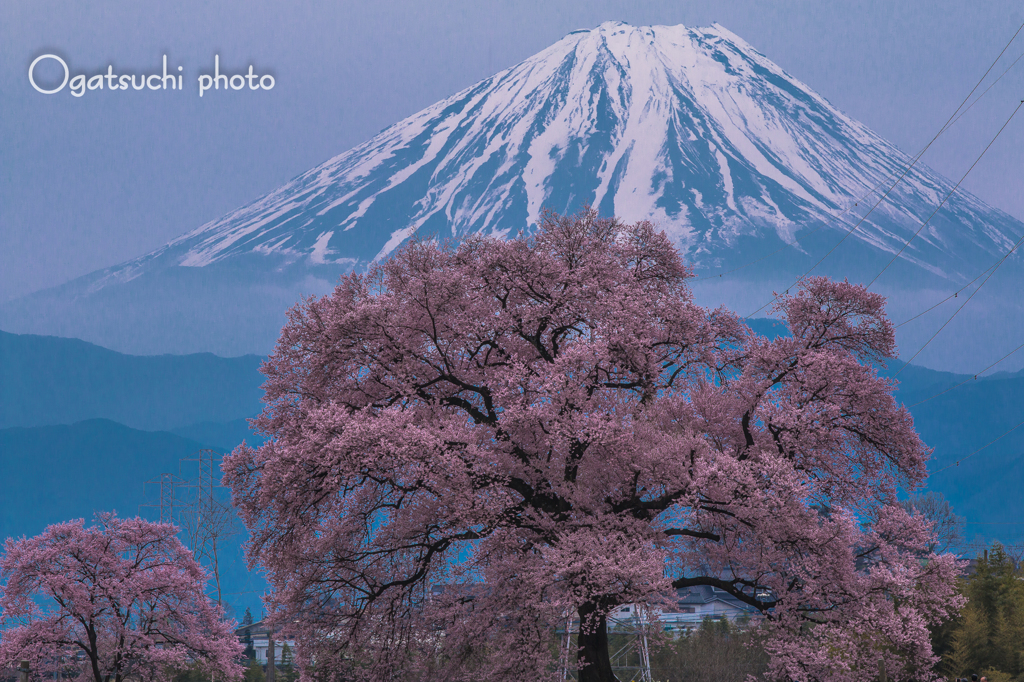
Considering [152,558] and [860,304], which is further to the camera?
[152,558]

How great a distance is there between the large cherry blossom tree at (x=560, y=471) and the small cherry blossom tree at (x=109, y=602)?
7.72 m

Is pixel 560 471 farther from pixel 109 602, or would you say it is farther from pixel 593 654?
pixel 109 602

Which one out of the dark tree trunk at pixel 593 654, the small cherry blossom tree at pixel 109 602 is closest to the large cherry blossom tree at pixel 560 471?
the dark tree trunk at pixel 593 654

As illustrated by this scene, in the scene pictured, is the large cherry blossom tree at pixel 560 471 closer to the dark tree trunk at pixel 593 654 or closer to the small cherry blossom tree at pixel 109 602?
the dark tree trunk at pixel 593 654

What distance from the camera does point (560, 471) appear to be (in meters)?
19.9

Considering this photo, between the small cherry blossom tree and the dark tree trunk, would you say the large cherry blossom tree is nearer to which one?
the dark tree trunk

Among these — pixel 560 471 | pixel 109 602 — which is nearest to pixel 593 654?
pixel 560 471

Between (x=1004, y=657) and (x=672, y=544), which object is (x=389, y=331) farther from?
(x=1004, y=657)

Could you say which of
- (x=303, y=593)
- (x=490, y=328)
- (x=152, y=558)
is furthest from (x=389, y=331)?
(x=152, y=558)

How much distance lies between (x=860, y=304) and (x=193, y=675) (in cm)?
3542

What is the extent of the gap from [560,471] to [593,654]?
3688mm

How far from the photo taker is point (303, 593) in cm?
2062

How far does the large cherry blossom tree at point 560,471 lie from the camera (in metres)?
18.4

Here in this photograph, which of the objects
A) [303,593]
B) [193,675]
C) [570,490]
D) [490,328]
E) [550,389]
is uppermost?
[490,328]
